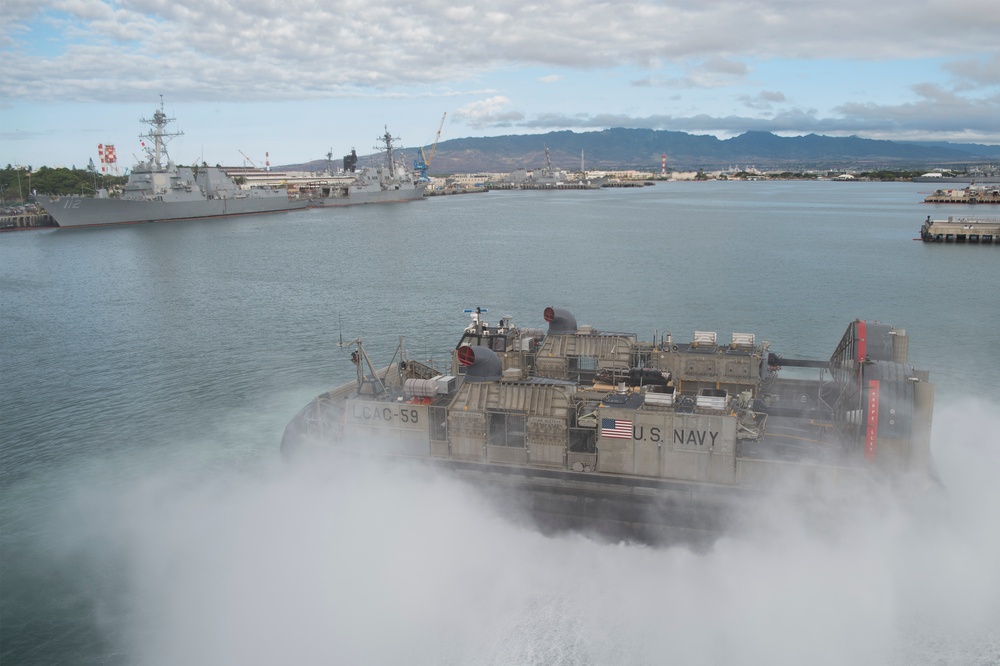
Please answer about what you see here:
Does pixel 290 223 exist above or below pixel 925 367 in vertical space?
above

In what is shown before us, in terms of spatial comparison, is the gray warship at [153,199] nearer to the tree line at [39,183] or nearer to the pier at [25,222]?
the pier at [25,222]

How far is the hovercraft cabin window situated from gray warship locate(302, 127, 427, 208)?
148m

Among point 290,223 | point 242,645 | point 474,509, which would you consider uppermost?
point 290,223

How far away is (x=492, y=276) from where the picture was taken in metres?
58.3

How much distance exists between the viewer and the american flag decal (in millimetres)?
16625

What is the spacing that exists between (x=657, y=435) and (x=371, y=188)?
155311 mm

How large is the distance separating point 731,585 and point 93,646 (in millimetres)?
13813

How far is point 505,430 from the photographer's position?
→ 697 inches

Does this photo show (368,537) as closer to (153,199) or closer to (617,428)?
(617,428)

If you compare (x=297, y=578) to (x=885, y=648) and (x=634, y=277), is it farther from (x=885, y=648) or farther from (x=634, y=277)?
(x=634, y=277)

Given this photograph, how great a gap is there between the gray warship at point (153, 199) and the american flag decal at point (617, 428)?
371 feet

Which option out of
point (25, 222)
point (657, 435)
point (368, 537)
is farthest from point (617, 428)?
point (25, 222)

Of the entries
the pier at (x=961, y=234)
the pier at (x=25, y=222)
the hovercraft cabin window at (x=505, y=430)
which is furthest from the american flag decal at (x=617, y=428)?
the pier at (x=25, y=222)

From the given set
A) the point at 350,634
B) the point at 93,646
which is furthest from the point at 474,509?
the point at 93,646
